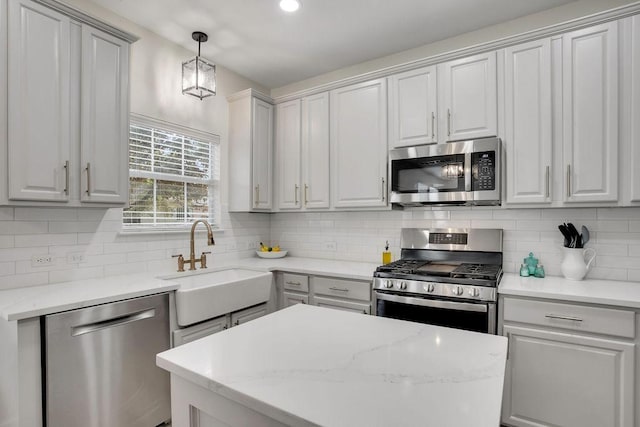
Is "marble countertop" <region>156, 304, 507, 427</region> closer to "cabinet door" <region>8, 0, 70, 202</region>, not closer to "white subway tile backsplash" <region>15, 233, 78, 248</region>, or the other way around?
"cabinet door" <region>8, 0, 70, 202</region>

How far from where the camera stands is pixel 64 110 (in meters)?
2.11

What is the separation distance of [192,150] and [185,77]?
696 millimetres

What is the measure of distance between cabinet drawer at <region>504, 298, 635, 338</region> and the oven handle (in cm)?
15

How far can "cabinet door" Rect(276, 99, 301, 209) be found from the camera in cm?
353

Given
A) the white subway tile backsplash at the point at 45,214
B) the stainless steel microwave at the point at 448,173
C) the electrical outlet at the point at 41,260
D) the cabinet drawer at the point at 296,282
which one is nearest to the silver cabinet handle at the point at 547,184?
the stainless steel microwave at the point at 448,173

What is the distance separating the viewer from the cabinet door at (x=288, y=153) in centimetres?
353

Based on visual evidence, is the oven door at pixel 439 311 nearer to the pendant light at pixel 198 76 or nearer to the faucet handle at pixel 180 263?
the faucet handle at pixel 180 263

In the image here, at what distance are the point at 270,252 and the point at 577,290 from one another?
2581 millimetres

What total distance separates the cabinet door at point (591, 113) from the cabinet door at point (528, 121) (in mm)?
104

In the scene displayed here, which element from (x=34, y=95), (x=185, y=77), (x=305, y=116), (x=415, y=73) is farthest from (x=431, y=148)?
(x=34, y=95)

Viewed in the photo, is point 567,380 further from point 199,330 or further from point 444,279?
point 199,330

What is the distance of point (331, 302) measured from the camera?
288cm

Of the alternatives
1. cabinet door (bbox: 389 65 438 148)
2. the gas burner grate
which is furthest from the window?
the gas burner grate

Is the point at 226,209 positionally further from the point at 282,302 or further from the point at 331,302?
the point at 331,302
